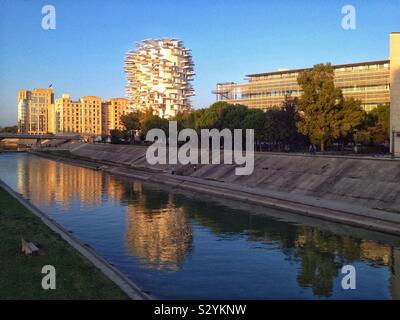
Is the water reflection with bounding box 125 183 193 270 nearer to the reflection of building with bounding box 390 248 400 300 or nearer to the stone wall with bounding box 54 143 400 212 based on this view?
the reflection of building with bounding box 390 248 400 300

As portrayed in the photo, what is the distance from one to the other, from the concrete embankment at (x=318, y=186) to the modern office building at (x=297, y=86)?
128 feet

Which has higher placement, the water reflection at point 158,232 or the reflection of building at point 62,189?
the reflection of building at point 62,189

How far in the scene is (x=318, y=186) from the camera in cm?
4012

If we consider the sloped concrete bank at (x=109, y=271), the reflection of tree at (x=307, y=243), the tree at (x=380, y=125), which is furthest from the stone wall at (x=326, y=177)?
the sloped concrete bank at (x=109, y=271)

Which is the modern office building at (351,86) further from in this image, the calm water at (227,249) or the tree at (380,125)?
the calm water at (227,249)

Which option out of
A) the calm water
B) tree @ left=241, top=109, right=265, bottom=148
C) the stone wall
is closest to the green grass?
the calm water

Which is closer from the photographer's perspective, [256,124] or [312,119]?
[312,119]

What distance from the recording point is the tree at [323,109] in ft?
184

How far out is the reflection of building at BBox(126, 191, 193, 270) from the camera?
21.9 meters

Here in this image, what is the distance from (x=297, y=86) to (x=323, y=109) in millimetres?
68894

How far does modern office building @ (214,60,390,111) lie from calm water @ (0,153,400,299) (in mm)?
56352

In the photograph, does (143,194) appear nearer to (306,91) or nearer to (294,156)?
(294,156)

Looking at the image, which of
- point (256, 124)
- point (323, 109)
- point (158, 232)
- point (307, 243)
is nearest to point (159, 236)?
point (158, 232)

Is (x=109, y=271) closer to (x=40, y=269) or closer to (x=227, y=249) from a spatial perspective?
(x=40, y=269)
